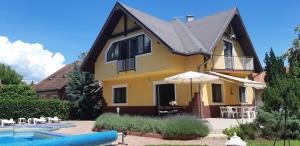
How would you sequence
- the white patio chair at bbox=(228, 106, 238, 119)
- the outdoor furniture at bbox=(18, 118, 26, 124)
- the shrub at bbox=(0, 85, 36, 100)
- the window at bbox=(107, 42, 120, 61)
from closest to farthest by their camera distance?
the white patio chair at bbox=(228, 106, 238, 119) < the outdoor furniture at bbox=(18, 118, 26, 124) < the window at bbox=(107, 42, 120, 61) < the shrub at bbox=(0, 85, 36, 100)

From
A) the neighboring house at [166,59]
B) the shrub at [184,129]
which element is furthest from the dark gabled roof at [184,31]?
the shrub at [184,129]

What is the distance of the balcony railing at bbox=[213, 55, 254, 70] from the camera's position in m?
29.3

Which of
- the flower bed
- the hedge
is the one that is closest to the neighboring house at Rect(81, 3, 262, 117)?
the hedge

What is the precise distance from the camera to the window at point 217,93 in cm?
2898

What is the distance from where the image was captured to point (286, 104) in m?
10.5

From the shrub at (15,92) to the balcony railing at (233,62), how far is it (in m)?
20.2

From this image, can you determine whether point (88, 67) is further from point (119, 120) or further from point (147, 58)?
point (119, 120)

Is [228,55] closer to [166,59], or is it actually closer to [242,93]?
[242,93]

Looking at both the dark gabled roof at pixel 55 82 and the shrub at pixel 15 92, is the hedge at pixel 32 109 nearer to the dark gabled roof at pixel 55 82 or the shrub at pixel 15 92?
the shrub at pixel 15 92

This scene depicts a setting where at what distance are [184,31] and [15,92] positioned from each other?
1886 cm

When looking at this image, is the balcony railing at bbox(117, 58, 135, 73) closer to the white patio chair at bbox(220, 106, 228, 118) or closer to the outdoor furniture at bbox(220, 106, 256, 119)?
the white patio chair at bbox(220, 106, 228, 118)

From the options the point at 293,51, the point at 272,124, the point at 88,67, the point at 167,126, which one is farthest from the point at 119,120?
the point at 293,51

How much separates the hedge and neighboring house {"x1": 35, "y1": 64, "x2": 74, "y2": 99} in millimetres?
8707

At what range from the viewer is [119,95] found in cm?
3378
